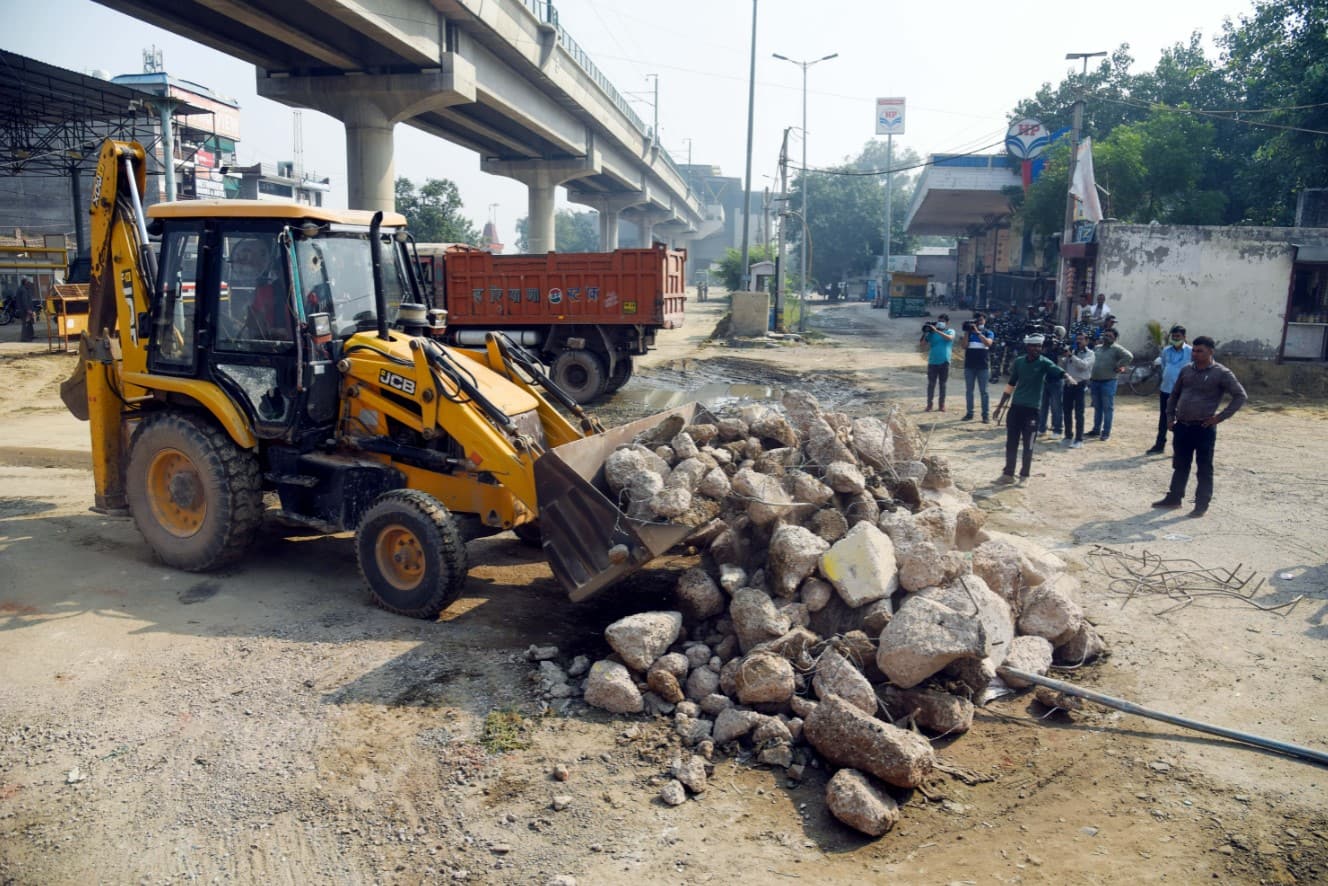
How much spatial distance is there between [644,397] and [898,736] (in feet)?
44.4

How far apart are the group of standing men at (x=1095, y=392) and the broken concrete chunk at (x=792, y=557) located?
5272mm

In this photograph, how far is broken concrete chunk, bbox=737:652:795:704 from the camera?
4840 mm

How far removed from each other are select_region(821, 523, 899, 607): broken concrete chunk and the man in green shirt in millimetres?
5427

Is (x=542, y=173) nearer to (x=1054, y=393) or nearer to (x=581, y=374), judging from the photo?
(x=581, y=374)

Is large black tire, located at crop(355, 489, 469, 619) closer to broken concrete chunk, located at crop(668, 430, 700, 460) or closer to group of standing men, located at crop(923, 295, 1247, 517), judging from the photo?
broken concrete chunk, located at crop(668, 430, 700, 460)

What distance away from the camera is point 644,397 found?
17625mm

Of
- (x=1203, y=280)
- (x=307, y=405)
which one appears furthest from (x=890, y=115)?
(x=307, y=405)

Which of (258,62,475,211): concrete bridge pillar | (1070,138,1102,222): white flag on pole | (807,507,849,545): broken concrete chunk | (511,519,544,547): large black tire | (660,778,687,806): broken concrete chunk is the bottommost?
(660,778,687,806): broken concrete chunk

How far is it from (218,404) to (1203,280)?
19373 mm

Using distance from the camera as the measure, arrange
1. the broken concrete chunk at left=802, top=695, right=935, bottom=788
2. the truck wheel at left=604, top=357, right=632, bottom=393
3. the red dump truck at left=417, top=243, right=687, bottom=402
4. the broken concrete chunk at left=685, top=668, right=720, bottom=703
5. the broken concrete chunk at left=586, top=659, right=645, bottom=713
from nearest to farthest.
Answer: the broken concrete chunk at left=802, top=695, right=935, bottom=788
the broken concrete chunk at left=586, top=659, right=645, bottom=713
the broken concrete chunk at left=685, top=668, right=720, bottom=703
the red dump truck at left=417, top=243, right=687, bottom=402
the truck wheel at left=604, top=357, right=632, bottom=393

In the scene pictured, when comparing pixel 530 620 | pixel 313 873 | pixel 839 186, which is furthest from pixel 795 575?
pixel 839 186

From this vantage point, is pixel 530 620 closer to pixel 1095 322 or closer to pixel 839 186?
pixel 1095 322

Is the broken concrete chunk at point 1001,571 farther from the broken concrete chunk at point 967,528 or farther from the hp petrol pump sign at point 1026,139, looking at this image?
the hp petrol pump sign at point 1026,139

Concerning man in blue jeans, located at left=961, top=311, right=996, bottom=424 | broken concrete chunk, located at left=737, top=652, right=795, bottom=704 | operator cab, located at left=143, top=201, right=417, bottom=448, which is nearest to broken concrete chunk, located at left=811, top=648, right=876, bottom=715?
broken concrete chunk, located at left=737, top=652, right=795, bottom=704
